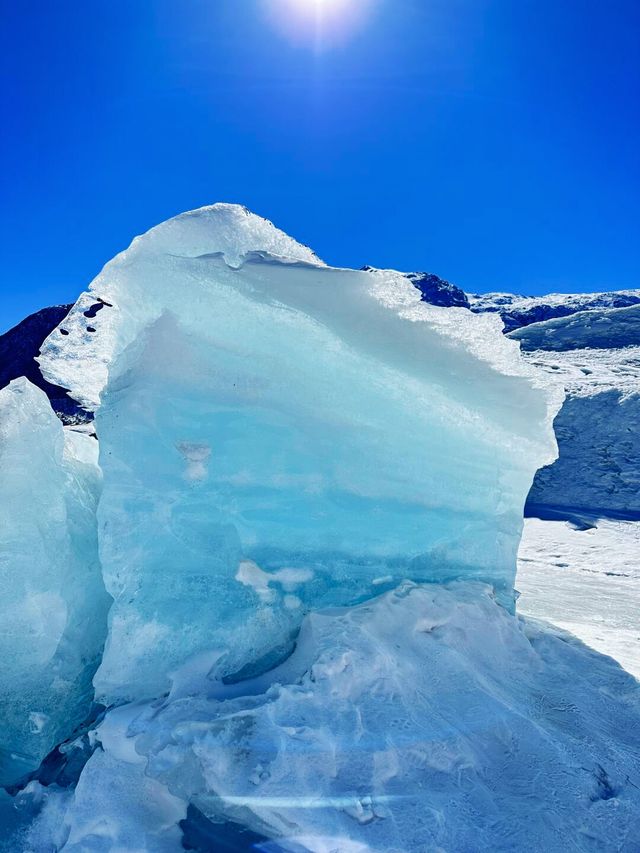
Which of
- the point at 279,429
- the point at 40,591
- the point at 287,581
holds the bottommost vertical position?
the point at 40,591

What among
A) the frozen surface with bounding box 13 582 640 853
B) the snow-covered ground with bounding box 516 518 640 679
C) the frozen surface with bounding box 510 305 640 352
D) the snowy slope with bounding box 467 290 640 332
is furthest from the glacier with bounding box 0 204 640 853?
the snowy slope with bounding box 467 290 640 332

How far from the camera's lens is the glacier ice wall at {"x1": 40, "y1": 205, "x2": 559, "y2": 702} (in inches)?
118

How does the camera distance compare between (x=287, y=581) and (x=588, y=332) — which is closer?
(x=287, y=581)

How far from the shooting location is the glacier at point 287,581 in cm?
212

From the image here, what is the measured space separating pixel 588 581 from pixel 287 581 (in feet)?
11.7

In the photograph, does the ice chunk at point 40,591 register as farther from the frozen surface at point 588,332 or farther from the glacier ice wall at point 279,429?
the frozen surface at point 588,332

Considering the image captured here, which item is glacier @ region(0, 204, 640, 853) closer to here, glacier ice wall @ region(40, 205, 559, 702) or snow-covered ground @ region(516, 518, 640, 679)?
glacier ice wall @ region(40, 205, 559, 702)

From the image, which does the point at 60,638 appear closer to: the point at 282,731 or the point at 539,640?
the point at 282,731

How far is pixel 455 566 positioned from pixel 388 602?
63 cm

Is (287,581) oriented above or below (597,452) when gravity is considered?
below

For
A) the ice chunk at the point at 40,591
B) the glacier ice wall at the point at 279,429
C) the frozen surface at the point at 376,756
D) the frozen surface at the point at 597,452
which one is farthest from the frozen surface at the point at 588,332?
the ice chunk at the point at 40,591

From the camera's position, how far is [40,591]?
2818 millimetres

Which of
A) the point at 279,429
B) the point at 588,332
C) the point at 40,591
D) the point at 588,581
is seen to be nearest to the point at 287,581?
the point at 279,429

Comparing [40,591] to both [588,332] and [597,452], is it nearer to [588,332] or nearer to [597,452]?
[597,452]
